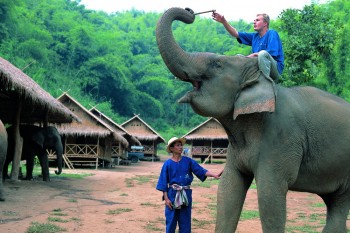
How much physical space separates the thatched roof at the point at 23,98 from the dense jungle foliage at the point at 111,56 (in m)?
13.7

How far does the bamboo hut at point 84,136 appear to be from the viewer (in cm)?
2750

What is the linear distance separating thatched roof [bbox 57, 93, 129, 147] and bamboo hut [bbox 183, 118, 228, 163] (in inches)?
537

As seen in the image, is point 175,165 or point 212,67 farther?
point 175,165

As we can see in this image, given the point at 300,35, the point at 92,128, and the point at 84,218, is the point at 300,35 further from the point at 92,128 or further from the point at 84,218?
the point at 92,128

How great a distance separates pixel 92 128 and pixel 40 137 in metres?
11.5

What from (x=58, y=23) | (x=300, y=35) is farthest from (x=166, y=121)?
(x=300, y=35)

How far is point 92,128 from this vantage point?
27.7m

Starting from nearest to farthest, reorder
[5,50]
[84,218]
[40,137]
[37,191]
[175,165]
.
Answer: [175,165] → [84,218] → [37,191] → [40,137] → [5,50]

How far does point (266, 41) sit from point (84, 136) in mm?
23317

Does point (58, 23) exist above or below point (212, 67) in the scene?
above

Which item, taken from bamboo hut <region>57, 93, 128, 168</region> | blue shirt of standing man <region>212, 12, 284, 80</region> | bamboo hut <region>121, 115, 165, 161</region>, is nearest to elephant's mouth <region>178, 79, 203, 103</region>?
blue shirt of standing man <region>212, 12, 284, 80</region>

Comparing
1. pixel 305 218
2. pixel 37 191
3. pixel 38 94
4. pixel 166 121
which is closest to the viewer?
pixel 305 218

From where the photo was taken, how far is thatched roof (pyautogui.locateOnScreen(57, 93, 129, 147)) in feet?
90.0

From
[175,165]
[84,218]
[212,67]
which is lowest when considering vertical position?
[84,218]
